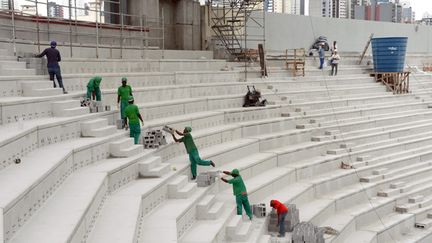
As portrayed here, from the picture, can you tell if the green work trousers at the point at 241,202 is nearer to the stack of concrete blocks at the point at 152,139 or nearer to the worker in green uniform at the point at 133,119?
the stack of concrete blocks at the point at 152,139

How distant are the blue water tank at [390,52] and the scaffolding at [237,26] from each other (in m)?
4.49

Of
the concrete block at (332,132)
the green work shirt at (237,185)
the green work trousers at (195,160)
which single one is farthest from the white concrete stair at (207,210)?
the concrete block at (332,132)

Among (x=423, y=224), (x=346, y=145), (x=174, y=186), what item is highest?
(x=174, y=186)

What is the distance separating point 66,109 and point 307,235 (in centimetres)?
466

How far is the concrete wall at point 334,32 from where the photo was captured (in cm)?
2184

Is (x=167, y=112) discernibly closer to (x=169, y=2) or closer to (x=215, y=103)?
(x=215, y=103)

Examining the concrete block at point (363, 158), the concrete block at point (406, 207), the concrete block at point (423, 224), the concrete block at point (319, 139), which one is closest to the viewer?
→ the concrete block at point (423, 224)

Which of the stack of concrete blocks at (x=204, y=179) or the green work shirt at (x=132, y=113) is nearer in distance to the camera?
the green work shirt at (x=132, y=113)

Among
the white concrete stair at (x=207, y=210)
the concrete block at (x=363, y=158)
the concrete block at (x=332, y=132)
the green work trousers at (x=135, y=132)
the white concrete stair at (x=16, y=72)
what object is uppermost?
the white concrete stair at (x=16, y=72)

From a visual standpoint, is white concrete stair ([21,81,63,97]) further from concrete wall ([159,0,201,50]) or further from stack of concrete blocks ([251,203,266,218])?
concrete wall ([159,0,201,50])

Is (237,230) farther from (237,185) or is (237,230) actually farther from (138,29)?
(138,29)

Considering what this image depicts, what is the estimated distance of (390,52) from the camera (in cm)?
2031

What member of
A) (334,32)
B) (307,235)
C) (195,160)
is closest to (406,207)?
(307,235)

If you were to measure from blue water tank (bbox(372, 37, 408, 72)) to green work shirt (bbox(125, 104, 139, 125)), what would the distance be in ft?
44.5
